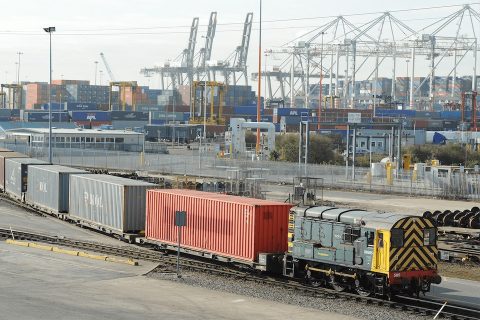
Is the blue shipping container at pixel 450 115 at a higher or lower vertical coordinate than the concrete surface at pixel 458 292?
higher

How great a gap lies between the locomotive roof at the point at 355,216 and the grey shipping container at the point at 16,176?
28.8m

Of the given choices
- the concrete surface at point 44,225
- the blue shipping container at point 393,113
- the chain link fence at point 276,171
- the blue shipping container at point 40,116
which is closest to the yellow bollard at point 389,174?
the chain link fence at point 276,171

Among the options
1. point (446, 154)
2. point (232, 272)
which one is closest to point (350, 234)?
point (232, 272)

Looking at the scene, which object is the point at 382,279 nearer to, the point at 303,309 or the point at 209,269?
the point at 303,309

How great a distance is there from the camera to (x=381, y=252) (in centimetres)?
2333

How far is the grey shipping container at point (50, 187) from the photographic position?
141 ft

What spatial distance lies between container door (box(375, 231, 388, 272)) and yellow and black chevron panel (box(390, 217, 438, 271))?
0.58 ft

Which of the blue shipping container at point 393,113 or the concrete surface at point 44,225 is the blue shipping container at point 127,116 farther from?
the concrete surface at point 44,225

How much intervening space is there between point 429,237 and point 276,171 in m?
52.1

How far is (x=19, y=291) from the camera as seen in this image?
24812 millimetres

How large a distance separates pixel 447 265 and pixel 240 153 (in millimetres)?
65842

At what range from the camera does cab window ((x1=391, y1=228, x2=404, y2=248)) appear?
76.0 ft

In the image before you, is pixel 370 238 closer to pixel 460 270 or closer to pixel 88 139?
pixel 460 270

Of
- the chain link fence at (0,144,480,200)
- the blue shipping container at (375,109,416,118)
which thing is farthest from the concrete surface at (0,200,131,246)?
the blue shipping container at (375,109,416,118)
